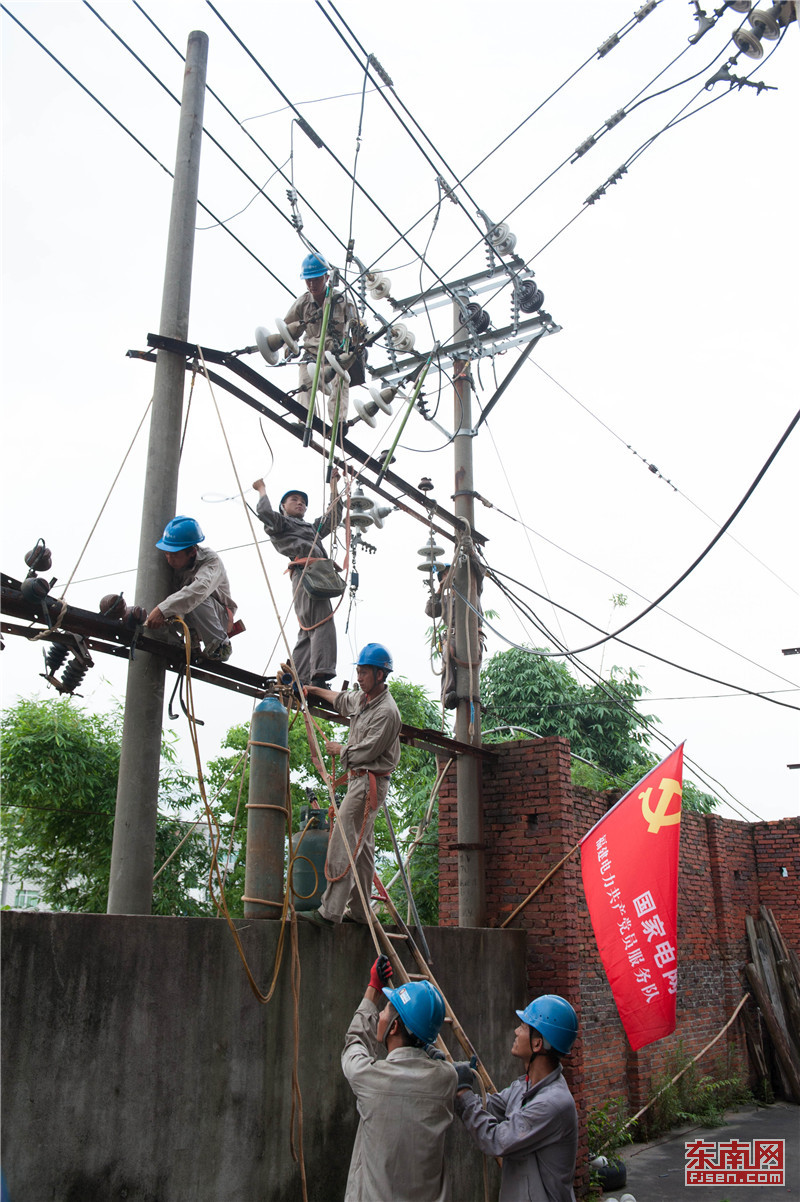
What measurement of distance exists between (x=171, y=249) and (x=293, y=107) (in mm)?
2633

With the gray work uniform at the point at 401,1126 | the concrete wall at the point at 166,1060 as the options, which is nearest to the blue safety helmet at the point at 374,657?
the concrete wall at the point at 166,1060

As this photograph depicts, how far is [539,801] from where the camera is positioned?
27.7 ft

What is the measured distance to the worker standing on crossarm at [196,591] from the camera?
201 inches

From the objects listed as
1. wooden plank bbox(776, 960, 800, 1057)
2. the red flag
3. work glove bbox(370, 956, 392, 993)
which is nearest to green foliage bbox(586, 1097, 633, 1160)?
the red flag

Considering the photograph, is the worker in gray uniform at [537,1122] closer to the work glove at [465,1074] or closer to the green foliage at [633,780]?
the work glove at [465,1074]

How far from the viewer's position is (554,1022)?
3.94m

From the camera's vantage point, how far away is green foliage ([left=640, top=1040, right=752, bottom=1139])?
9461 millimetres

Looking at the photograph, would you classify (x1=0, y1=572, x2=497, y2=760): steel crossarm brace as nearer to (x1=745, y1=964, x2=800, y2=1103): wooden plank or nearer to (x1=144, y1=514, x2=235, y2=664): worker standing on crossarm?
(x1=144, y1=514, x2=235, y2=664): worker standing on crossarm

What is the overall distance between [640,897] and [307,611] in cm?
333

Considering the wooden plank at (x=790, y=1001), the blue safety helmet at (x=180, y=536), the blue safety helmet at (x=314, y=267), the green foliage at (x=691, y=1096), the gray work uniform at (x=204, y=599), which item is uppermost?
the blue safety helmet at (x=314, y=267)

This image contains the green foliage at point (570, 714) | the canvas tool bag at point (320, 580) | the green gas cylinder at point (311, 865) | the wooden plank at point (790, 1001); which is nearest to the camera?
the green gas cylinder at point (311, 865)

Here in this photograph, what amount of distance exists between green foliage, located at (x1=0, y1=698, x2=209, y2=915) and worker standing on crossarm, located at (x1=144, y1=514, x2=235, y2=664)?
10115 millimetres

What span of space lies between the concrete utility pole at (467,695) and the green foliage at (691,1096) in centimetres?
334

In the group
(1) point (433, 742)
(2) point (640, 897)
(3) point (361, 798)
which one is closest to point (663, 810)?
(2) point (640, 897)
